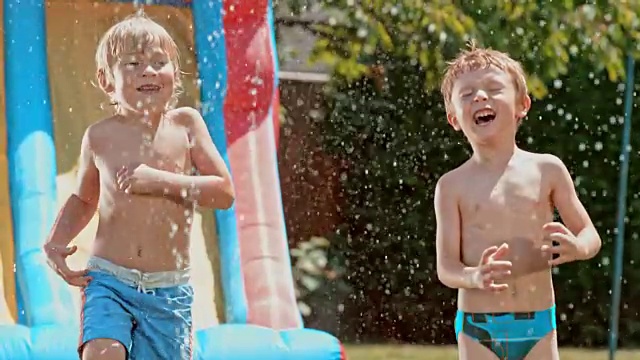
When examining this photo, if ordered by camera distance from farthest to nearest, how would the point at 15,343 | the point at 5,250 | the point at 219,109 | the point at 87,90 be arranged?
1. the point at 87,90
2. the point at 219,109
3. the point at 5,250
4. the point at 15,343

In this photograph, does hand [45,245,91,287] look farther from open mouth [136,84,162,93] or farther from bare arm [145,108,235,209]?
open mouth [136,84,162,93]

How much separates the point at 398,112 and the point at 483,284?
4.71m

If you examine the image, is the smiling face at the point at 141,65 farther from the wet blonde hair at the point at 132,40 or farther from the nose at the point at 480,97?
the nose at the point at 480,97

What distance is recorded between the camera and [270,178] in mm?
5555

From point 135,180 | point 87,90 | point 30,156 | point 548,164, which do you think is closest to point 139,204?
point 135,180

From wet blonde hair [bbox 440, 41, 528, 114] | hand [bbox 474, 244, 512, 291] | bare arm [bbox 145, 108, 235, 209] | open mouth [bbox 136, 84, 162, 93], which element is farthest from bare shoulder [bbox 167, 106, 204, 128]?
hand [bbox 474, 244, 512, 291]

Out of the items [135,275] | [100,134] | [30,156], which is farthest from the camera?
[30,156]

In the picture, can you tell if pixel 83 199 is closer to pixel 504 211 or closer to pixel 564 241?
pixel 504 211

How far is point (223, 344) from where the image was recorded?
4508 mm

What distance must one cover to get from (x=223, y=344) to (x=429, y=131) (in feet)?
11.0

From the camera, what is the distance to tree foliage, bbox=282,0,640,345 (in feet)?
23.2

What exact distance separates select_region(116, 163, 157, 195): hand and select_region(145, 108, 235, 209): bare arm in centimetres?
2

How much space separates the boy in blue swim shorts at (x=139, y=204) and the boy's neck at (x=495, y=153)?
65 cm

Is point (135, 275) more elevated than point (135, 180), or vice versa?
point (135, 180)
